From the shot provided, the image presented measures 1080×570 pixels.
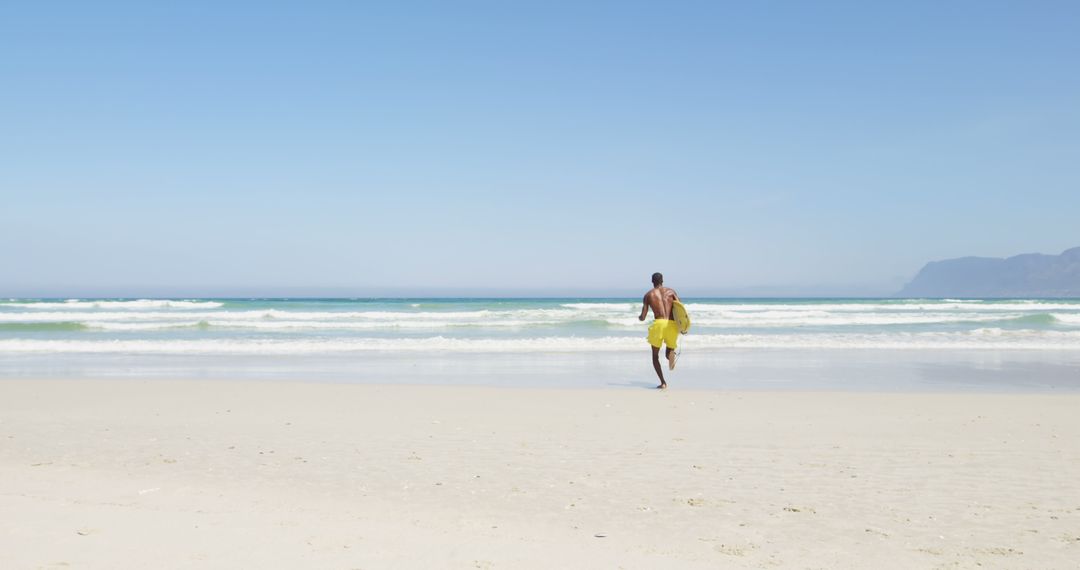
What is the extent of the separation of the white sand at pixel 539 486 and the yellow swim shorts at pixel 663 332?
2.22 m

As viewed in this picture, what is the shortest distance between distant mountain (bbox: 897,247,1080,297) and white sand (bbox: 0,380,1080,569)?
145 m

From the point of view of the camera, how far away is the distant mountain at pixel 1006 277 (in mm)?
140375

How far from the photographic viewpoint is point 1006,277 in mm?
155750

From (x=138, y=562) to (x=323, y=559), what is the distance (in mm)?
858

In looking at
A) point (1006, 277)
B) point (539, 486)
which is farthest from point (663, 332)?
point (1006, 277)

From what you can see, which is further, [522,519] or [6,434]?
[6,434]

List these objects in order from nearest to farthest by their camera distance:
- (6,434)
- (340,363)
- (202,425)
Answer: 1. (6,434)
2. (202,425)
3. (340,363)

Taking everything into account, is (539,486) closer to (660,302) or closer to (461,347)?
(660,302)

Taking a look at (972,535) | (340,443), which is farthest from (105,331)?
(972,535)

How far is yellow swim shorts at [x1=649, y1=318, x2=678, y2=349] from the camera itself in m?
11.8

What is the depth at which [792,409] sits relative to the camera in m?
9.44

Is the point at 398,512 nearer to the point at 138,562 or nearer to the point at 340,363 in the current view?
the point at 138,562

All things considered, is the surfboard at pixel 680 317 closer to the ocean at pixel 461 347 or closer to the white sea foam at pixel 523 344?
the ocean at pixel 461 347

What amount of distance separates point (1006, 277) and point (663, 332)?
169741mm
